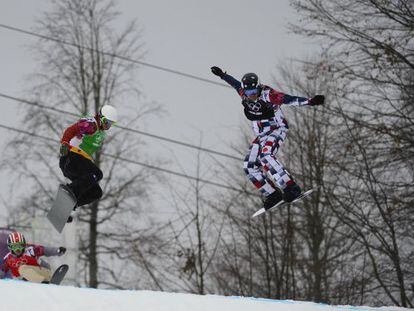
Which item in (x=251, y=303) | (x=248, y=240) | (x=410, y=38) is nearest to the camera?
(x=251, y=303)

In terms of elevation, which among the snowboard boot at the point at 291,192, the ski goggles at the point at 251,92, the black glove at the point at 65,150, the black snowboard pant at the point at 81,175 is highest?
the ski goggles at the point at 251,92

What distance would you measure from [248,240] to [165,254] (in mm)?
2495

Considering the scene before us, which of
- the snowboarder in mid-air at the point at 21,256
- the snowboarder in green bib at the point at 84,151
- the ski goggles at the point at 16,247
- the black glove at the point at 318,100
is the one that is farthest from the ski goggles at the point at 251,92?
the ski goggles at the point at 16,247

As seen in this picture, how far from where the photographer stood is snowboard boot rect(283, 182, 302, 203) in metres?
10.9

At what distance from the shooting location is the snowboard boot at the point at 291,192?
1092 cm

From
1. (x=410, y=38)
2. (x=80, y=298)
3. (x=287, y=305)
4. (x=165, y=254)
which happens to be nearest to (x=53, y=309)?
(x=80, y=298)

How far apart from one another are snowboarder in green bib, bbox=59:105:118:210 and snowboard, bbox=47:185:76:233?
9 cm

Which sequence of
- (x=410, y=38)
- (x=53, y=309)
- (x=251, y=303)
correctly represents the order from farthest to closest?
(x=410, y=38)
(x=251, y=303)
(x=53, y=309)

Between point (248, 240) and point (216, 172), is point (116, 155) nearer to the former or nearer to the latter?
point (216, 172)

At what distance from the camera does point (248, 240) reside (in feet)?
67.0

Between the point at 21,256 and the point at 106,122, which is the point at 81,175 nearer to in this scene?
the point at 106,122

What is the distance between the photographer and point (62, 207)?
11.9 m

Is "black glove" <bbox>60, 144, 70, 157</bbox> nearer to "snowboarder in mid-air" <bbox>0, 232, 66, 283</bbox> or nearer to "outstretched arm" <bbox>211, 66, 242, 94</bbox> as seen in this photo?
"snowboarder in mid-air" <bbox>0, 232, 66, 283</bbox>

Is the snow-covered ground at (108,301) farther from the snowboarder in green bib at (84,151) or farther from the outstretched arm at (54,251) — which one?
the outstretched arm at (54,251)
